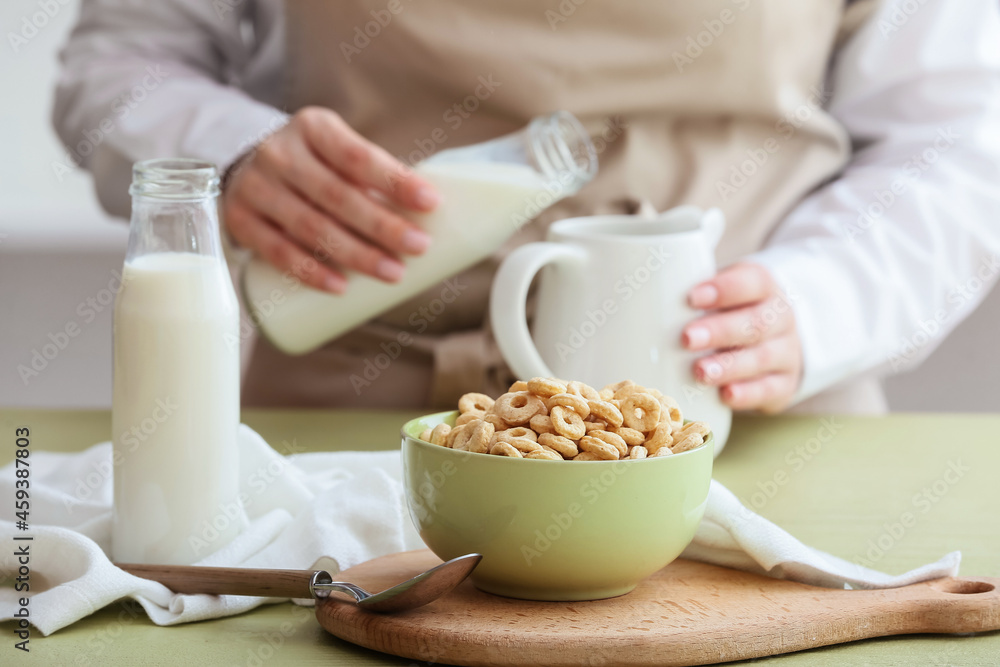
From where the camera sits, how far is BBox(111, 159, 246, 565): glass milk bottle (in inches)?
22.6

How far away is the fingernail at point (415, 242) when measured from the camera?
2.71ft

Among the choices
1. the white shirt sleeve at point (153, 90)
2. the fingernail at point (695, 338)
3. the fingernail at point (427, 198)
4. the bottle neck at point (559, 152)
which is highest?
the white shirt sleeve at point (153, 90)

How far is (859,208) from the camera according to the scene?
1009 millimetres

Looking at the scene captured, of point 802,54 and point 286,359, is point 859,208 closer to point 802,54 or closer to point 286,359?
point 802,54

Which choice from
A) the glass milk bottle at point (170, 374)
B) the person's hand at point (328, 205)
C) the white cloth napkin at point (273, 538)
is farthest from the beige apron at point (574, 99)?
the glass milk bottle at point (170, 374)

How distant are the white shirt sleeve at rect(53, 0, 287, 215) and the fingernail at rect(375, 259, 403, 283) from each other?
21cm

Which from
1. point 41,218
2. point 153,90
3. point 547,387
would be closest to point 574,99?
point 153,90

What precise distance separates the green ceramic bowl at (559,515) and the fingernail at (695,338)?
24 centimetres

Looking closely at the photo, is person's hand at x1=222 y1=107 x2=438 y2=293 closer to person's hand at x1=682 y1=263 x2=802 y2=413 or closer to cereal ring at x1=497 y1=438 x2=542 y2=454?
person's hand at x1=682 y1=263 x2=802 y2=413

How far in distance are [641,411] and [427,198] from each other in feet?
1.12

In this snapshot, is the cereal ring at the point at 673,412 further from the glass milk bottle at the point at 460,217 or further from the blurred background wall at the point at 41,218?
the blurred background wall at the point at 41,218

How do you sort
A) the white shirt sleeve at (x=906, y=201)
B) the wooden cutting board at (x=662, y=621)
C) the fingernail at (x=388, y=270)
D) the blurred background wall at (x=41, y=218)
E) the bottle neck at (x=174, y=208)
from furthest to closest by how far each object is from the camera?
the blurred background wall at (x=41, y=218)
the white shirt sleeve at (x=906, y=201)
the fingernail at (x=388, y=270)
the bottle neck at (x=174, y=208)
the wooden cutting board at (x=662, y=621)

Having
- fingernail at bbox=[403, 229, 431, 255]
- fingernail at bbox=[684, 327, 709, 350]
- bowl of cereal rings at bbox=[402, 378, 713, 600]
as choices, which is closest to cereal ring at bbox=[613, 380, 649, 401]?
bowl of cereal rings at bbox=[402, 378, 713, 600]

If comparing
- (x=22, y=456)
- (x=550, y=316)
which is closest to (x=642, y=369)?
(x=550, y=316)
